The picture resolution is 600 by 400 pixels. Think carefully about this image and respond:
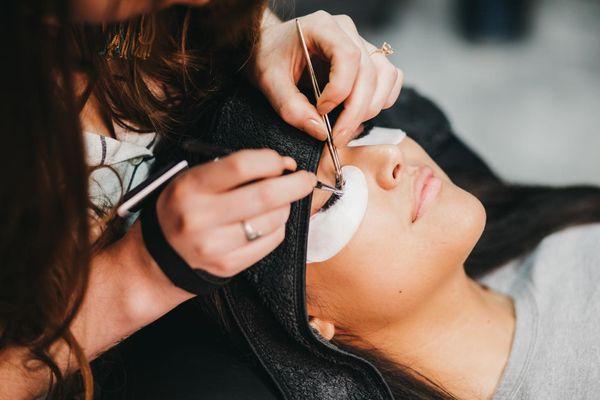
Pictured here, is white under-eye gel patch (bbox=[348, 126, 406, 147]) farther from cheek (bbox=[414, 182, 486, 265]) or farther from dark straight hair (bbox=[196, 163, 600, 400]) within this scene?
dark straight hair (bbox=[196, 163, 600, 400])

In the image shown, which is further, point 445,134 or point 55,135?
point 445,134

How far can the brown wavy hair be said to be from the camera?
480mm

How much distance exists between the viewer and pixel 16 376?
0.67 meters

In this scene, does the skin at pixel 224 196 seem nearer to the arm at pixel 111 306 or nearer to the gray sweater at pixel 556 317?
the arm at pixel 111 306

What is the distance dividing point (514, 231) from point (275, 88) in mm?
698

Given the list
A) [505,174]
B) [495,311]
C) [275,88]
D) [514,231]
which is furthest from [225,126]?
[505,174]

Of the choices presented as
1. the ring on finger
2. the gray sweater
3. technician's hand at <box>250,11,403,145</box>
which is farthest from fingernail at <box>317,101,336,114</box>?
the gray sweater

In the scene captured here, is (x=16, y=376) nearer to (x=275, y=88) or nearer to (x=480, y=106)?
(x=275, y=88)

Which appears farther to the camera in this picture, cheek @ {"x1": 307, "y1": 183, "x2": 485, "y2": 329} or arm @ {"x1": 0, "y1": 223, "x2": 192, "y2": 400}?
cheek @ {"x1": 307, "y1": 183, "x2": 485, "y2": 329}

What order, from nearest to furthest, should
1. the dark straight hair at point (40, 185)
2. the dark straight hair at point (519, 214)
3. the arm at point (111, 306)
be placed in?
1. the dark straight hair at point (40, 185)
2. the arm at point (111, 306)
3. the dark straight hair at point (519, 214)

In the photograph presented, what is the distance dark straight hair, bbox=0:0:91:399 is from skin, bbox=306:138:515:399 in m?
0.31

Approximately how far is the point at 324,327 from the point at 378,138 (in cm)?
30

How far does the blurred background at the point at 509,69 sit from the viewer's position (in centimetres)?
163

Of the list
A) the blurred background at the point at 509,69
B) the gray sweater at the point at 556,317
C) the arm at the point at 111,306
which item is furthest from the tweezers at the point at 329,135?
the blurred background at the point at 509,69
